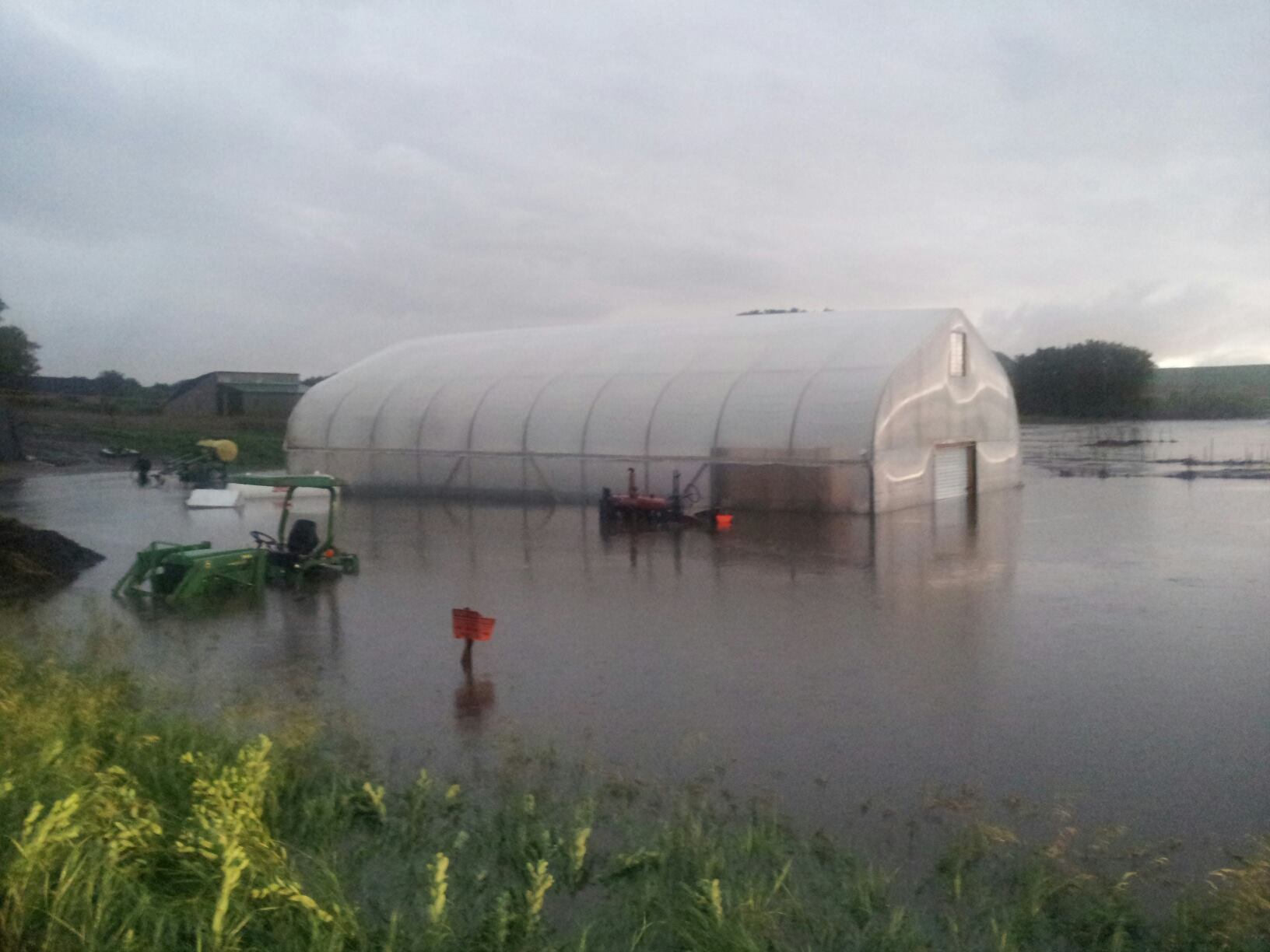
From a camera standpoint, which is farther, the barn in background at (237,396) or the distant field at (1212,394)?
the barn in background at (237,396)

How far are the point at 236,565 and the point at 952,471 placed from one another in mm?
17450

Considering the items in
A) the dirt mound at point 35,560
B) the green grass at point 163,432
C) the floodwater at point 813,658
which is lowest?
the floodwater at point 813,658

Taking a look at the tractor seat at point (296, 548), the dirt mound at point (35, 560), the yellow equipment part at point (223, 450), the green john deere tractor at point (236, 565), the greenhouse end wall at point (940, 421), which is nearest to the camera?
the green john deere tractor at point (236, 565)

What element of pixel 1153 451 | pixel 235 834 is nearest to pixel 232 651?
pixel 235 834

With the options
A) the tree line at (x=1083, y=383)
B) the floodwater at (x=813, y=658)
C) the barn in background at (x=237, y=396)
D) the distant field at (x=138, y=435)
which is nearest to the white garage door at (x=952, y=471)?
the floodwater at (x=813, y=658)

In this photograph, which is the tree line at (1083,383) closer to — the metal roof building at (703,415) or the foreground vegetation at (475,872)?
the metal roof building at (703,415)

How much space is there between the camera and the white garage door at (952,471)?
24.5m

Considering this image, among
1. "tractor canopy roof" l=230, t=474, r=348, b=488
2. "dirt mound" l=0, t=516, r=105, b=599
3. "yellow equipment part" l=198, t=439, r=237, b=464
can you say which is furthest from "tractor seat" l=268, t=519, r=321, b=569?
"yellow equipment part" l=198, t=439, r=237, b=464

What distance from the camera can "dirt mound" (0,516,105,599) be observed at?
13781 millimetres

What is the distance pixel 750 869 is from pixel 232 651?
6.81 metres

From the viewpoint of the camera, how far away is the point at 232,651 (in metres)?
10.2

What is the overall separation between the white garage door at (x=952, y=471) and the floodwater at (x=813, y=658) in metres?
5.29

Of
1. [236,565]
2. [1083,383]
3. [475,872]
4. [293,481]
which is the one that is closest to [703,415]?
[293,481]

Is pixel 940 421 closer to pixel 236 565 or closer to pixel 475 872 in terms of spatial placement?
pixel 236 565
